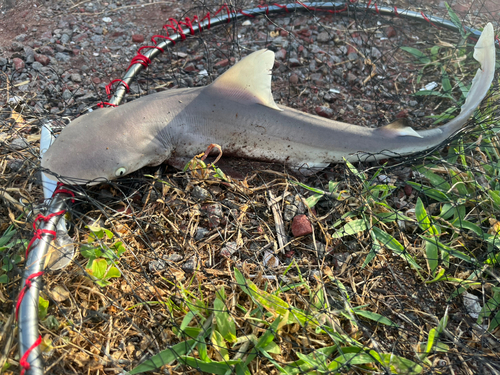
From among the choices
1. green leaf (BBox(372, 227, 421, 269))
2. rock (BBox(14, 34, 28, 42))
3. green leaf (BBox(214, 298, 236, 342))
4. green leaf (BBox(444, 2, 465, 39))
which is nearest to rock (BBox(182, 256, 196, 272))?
green leaf (BBox(214, 298, 236, 342))

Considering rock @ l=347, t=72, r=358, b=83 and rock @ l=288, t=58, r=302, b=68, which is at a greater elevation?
rock @ l=288, t=58, r=302, b=68

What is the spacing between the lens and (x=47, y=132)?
2.87 metres

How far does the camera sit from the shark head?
97.5 inches

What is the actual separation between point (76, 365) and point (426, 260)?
234cm

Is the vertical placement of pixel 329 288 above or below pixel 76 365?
below

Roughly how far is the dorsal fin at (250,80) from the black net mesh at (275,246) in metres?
0.52

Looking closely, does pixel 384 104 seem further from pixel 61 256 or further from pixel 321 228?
pixel 61 256

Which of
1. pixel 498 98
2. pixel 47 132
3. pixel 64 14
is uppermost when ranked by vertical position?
pixel 64 14

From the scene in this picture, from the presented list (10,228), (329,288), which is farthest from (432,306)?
(10,228)

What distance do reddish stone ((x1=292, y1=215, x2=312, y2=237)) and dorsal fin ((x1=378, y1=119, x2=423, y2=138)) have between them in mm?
1101

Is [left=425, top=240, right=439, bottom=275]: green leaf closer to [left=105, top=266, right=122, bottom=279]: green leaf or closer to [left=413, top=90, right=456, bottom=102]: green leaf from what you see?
Answer: [left=413, top=90, right=456, bottom=102]: green leaf

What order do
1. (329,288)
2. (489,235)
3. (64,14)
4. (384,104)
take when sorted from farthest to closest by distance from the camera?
(64,14) → (384,104) → (489,235) → (329,288)

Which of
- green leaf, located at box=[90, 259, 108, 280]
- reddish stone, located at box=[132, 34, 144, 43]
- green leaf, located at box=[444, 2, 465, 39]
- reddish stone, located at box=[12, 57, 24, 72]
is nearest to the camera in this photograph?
green leaf, located at box=[90, 259, 108, 280]

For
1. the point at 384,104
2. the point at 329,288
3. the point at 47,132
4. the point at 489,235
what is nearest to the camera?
the point at 329,288
